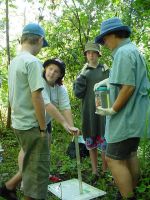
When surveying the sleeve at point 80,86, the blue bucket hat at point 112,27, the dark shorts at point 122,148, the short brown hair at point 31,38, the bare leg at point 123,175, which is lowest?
the bare leg at point 123,175

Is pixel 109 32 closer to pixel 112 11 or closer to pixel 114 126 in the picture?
pixel 114 126

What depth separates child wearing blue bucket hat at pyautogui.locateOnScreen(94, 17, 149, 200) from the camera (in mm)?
2740

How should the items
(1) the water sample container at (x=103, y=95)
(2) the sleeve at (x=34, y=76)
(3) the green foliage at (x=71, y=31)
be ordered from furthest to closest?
(3) the green foliage at (x=71, y=31), (1) the water sample container at (x=103, y=95), (2) the sleeve at (x=34, y=76)

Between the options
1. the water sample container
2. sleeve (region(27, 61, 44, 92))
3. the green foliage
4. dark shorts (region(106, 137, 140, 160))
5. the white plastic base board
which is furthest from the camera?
the green foliage

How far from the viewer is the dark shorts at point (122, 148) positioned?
2841 millimetres

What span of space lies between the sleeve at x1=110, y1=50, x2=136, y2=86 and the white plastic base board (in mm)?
1425

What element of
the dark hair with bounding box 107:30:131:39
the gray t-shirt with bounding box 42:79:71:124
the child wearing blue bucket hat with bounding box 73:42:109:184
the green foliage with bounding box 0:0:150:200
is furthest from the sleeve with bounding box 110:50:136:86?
the green foliage with bounding box 0:0:150:200

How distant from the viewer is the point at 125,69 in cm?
272

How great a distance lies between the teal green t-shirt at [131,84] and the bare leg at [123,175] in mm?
222

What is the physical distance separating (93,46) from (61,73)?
828mm

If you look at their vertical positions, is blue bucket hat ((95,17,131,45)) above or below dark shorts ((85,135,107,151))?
above

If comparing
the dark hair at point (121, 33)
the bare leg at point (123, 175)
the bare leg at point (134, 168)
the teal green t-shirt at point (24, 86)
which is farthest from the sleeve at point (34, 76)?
the bare leg at point (134, 168)

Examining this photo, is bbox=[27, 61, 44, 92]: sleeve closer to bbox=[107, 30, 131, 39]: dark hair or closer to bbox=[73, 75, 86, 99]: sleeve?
bbox=[107, 30, 131, 39]: dark hair

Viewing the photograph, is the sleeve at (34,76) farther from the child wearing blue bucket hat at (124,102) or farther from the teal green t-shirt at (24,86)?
the child wearing blue bucket hat at (124,102)
